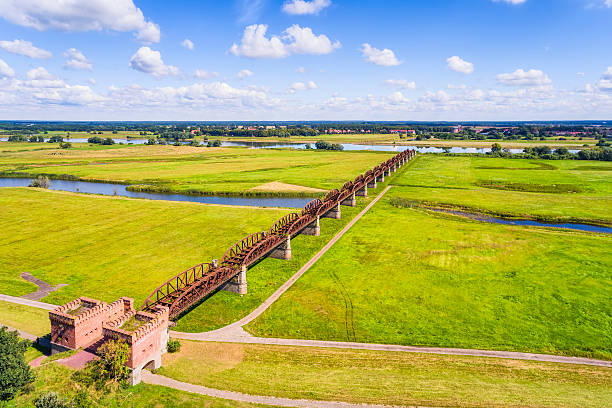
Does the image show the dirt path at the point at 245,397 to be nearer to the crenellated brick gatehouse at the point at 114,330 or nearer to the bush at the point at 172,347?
the crenellated brick gatehouse at the point at 114,330

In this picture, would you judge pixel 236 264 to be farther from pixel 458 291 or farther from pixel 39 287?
pixel 458 291

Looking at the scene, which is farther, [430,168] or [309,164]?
[309,164]

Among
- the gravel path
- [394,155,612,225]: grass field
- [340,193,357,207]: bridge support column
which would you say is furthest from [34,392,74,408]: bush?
[394,155,612,225]: grass field

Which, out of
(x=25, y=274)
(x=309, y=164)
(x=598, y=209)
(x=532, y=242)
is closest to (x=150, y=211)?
(x=25, y=274)

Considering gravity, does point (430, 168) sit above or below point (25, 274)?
above

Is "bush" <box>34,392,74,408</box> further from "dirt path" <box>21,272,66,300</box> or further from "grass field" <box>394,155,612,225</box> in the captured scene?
"grass field" <box>394,155,612,225</box>

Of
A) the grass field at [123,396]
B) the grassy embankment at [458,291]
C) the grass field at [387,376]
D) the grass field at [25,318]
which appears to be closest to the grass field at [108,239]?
the grass field at [25,318]

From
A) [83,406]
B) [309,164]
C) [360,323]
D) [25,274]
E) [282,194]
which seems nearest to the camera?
[83,406]

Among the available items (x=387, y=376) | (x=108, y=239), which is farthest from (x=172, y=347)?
(x=108, y=239)

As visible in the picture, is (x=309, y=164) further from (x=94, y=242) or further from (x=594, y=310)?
(x=594, y=310)
